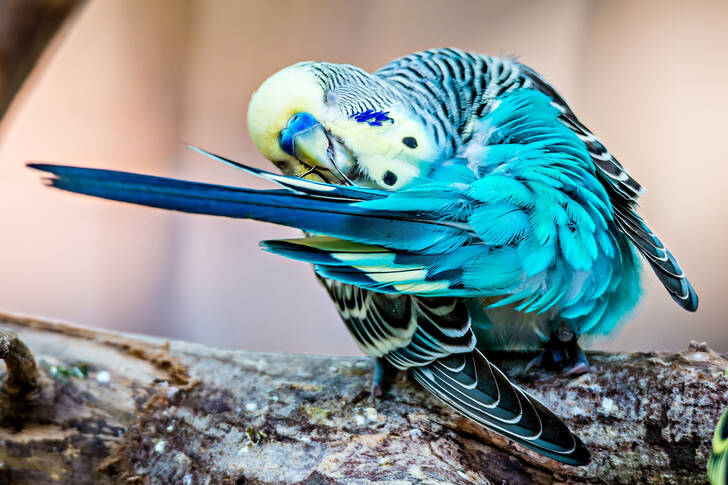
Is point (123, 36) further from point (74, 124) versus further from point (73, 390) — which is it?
point (73, 390)

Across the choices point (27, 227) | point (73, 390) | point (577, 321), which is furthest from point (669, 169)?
point (27, 227)

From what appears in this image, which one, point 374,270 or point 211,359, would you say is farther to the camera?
point 211,359

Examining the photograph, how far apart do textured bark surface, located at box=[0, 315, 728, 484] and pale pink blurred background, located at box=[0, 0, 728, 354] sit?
1.87m

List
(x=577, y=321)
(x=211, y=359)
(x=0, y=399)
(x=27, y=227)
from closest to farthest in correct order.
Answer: (x=577, y=321)
(x=0, y=399)
(x=211, y=359)
(x=27, y=227)

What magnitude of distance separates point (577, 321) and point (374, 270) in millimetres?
533

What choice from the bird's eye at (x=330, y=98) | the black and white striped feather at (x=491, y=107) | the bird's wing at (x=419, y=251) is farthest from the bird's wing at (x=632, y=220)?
the bird's eye at (x=330, y=98)

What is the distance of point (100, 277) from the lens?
377 cm

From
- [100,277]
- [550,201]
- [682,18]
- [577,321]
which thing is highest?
[682,18]

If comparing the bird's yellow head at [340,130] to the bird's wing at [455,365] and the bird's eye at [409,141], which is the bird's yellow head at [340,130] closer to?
the bird's eye at [409,141]

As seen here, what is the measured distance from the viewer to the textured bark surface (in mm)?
1376

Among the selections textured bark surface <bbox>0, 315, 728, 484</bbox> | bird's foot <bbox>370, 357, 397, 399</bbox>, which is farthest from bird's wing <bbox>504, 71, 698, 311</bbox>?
bird's foot <bbox>370, 357, 397, 399</bbox>

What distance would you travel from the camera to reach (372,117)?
1539mm

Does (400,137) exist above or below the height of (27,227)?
above

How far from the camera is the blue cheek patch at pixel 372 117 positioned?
5.03 ft
